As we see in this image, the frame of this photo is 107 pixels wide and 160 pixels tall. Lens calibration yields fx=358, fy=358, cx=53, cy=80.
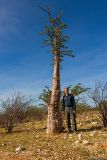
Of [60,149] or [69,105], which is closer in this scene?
[60,149]

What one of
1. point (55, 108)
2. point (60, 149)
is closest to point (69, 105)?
point (55, 108)

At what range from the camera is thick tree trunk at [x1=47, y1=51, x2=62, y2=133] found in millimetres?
15758

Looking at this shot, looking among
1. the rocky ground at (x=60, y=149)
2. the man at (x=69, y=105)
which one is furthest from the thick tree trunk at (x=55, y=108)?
the rocky ground at (x=60, y=149)

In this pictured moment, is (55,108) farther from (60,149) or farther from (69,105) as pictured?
(60,149)

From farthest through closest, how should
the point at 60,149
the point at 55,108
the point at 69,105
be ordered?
the point at 55,108, the point at 69,105, the point at 60,149

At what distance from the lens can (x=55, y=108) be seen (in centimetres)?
1608

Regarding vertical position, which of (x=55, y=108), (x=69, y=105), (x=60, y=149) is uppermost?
(x=69, y=105)

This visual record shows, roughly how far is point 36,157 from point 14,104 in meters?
10.2

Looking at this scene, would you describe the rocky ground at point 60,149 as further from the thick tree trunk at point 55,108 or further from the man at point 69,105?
the man at point 69,105

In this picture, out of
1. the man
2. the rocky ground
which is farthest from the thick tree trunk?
the rocky ground

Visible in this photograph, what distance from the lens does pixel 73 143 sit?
12.0 m

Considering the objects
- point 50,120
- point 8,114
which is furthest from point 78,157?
point 8,114

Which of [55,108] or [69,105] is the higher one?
[69,105]

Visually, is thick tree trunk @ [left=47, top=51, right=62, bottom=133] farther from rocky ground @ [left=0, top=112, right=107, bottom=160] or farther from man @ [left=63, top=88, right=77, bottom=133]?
rocky ground @ [left=0, top=112, right=107, bottom=160]
